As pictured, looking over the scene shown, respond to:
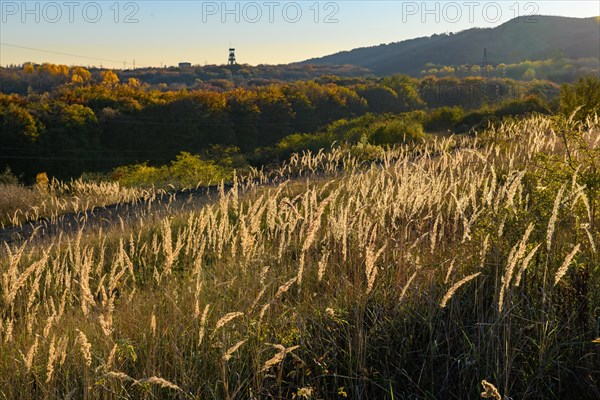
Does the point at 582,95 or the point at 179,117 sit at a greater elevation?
the point at 179,117

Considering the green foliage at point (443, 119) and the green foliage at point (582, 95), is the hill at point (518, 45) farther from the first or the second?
the green foliage at point (582, 95)

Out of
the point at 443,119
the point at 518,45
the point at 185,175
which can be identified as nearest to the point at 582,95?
the point at 185,175

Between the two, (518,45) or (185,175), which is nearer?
(185,175)

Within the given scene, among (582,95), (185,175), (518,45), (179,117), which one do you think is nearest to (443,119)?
(582,95)

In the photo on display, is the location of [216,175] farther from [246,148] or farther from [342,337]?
[246,148]

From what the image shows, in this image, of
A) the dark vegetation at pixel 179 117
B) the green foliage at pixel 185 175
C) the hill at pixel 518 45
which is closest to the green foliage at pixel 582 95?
the green foliage at pixel 185 175

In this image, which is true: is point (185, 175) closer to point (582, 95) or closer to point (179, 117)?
point (582, 95)

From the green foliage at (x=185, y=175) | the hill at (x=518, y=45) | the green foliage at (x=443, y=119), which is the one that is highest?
the hill at (x=518, y=45)

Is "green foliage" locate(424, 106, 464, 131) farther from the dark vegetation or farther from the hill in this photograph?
the hill

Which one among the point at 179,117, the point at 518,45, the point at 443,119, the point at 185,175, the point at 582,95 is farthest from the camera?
the point at 518,45

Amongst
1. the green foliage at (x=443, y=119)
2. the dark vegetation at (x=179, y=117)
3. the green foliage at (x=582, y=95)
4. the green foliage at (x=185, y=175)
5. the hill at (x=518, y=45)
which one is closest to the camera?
the green foliage at (x=582, y=95)

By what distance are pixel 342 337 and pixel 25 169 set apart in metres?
48.3

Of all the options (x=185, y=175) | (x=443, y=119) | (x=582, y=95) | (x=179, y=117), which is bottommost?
(x=185, y=175)

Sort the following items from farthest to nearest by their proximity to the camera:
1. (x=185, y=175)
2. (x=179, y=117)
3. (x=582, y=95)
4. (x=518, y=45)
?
(x=518, y=45) → (x=179, y=117) → (x=185, y=175) → (x=582, y=95)
